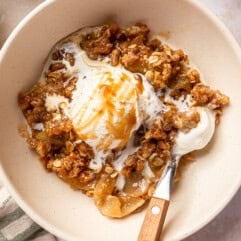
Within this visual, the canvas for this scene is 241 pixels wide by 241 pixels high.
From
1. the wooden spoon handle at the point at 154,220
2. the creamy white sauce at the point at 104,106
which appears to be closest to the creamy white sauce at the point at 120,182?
the creamy white sauce at the point at 104,106

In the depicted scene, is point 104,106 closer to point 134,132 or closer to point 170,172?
point 134,132

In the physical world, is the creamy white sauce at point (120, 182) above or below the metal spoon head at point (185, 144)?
below

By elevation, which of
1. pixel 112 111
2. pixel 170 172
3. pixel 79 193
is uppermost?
pixel 112 111

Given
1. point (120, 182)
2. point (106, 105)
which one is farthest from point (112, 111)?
point (120, 182)

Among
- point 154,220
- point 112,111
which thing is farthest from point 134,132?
point 154,220

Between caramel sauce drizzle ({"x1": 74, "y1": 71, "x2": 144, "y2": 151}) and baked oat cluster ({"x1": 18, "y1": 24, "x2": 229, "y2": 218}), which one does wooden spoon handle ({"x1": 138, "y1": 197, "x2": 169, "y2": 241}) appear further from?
caramel sauce drizzle ({"x1": 74, "y1": 71, "x2": 144, "y2": 151})

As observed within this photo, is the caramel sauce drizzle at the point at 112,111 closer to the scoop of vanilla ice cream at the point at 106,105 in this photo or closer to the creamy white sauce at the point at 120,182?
the scoop of vanilla ice cream at the point at 106,105

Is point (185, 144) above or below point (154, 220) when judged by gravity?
above

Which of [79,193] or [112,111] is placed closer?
[112,111]
